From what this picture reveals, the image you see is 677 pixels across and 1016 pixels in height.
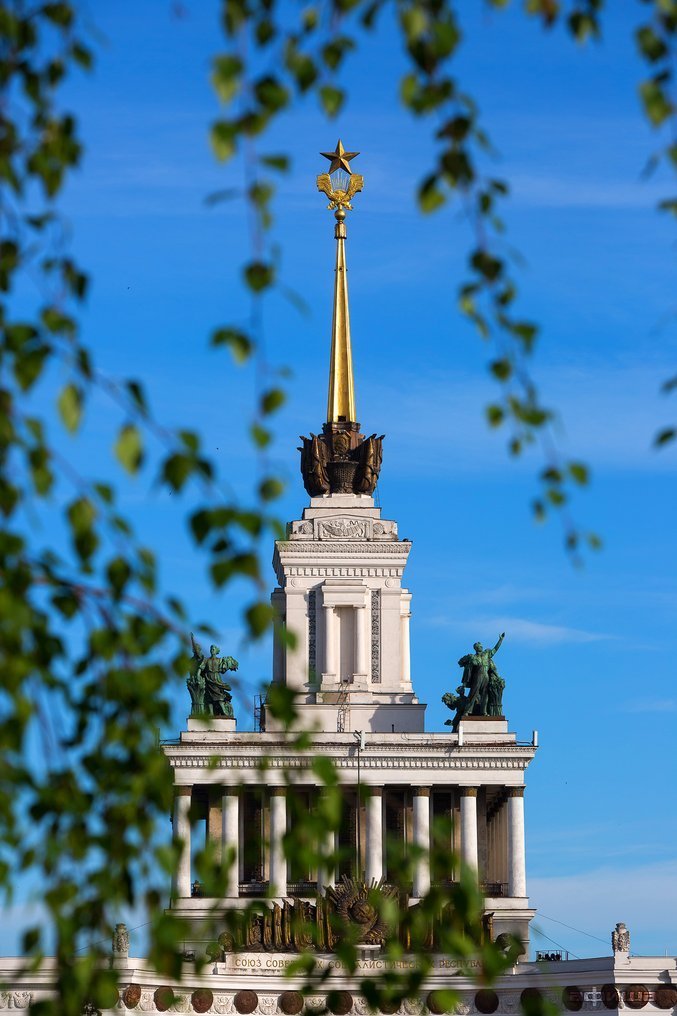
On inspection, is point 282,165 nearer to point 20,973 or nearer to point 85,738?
point 85,738

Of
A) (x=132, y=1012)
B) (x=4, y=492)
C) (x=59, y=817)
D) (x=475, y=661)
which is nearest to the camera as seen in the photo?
(x=4, y=492)

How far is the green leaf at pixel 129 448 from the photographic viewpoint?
10.5 meters

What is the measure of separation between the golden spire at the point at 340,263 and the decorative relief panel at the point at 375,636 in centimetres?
1020

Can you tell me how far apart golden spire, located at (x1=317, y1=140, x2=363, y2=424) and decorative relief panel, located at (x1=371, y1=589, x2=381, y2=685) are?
1020 cm

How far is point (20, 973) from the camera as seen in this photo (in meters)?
12.1

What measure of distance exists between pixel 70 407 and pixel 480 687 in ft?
226

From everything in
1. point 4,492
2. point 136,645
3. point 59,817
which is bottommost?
point 59,817

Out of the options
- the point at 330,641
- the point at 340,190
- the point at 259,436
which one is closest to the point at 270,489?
the point at 259,436

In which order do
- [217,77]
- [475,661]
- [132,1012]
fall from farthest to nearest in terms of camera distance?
[475,661] → [132,1012] → [217,77]

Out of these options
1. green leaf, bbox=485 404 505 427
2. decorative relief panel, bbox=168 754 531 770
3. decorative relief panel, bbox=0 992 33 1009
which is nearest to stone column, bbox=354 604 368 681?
decorative relief panel, bbox=168 754 531 770

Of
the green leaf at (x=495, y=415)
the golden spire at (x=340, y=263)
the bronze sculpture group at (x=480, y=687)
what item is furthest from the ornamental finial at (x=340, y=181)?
the green leaf at (x=495, y=415)

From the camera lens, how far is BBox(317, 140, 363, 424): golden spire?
88.1 meters

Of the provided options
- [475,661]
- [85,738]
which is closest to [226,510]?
[85,738]

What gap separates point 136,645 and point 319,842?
1581 mm
